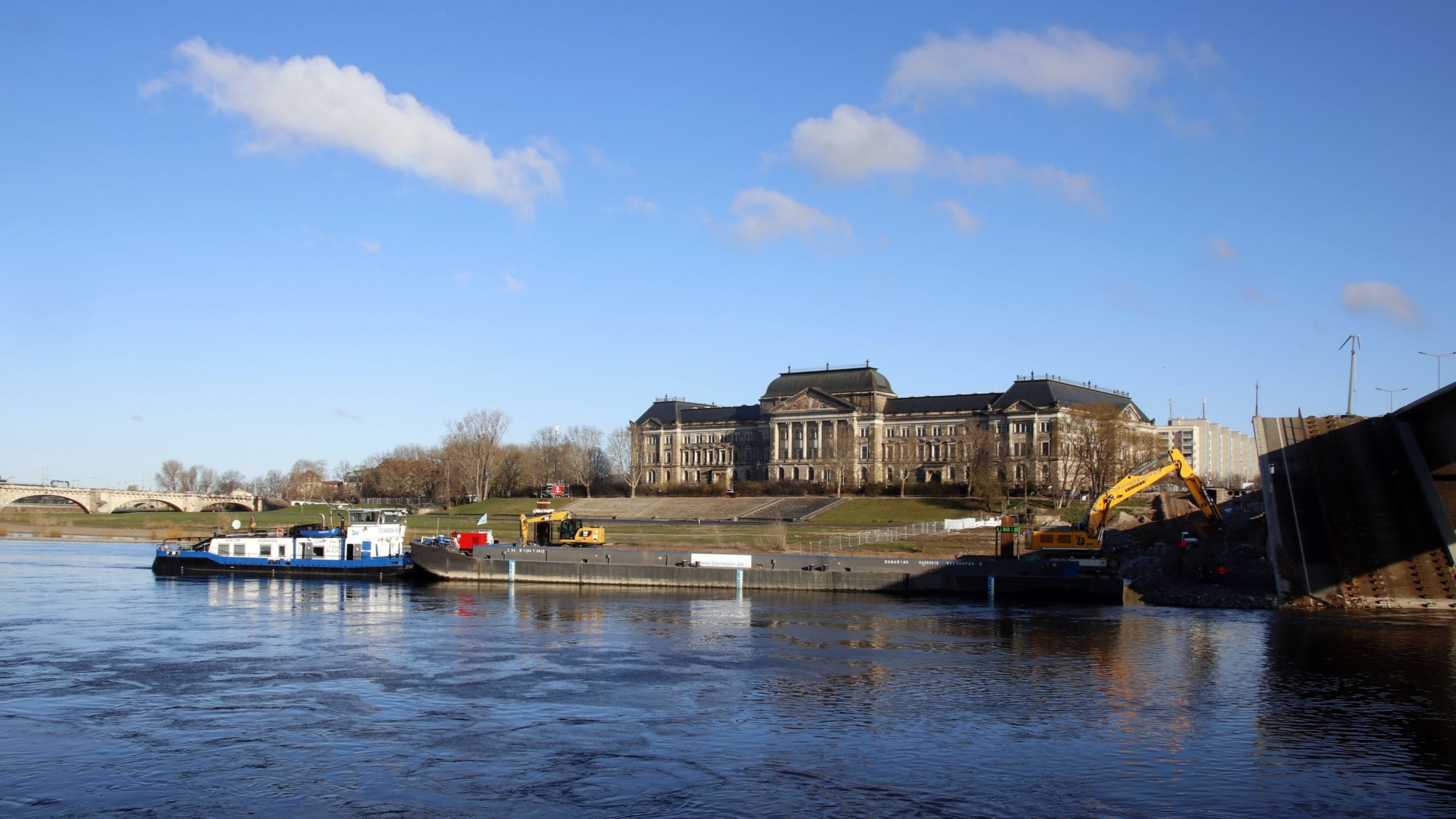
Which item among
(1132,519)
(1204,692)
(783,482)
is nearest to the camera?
(1204,692)

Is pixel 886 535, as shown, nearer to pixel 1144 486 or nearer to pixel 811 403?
pixel 1144 486

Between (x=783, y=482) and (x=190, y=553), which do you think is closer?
(x=190, y=553)

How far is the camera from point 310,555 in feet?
237

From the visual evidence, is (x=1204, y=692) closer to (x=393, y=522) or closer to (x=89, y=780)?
(x=89, y=780)

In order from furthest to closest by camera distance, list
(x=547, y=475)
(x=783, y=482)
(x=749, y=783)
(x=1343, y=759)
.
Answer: (x=547, y=475) < (x=783, y=482) < (x=1343, y=759) < (x=749, y=783)

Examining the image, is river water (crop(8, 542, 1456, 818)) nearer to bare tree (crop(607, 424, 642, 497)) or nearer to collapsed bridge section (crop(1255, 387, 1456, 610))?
collapsed bridge section (crop(1255, 387, 1456, 610))

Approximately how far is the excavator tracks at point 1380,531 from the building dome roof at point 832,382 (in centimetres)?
11124

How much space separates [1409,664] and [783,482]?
11725 centimetres

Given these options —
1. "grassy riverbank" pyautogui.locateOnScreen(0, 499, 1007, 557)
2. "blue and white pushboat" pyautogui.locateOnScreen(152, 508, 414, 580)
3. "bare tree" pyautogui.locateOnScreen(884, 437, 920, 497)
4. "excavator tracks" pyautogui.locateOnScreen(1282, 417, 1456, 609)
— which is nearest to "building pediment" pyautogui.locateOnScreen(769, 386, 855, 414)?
"bare tree" pyautogui.locateOnScreen(884, 437, 920, 497)

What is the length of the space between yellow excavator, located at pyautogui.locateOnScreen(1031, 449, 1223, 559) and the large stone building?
64949 mm

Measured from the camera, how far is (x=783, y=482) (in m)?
153

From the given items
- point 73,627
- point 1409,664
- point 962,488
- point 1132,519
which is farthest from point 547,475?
point 1409,664

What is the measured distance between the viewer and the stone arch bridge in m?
147

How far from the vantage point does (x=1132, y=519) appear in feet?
257
